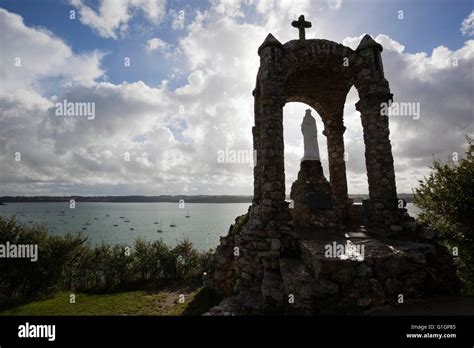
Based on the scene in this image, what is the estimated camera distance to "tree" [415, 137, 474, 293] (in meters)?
11.8

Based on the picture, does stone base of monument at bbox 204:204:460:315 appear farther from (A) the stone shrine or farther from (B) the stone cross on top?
(B) the stone cross on top

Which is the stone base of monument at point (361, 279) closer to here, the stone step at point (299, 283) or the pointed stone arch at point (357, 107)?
the stone step at point (299, 283)

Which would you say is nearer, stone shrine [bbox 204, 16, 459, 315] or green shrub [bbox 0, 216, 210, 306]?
stone shrine [bbox 204, 16, 459, 315]

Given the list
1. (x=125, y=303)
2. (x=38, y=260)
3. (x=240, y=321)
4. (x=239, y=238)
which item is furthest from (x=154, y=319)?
(x=38, y=260)

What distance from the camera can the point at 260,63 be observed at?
10852 mm

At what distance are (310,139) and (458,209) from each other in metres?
8.28

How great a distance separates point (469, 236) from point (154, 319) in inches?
598

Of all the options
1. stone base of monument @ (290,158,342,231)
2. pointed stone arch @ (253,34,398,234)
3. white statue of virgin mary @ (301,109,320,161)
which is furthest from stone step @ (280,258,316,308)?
white statue of virgin mary @ (301,109,320,161)

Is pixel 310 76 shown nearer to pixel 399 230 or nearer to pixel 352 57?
pixel 352 57

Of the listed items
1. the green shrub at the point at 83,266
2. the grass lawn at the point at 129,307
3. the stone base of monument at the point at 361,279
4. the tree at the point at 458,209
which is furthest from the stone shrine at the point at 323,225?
the green shrub at the point at 83,266

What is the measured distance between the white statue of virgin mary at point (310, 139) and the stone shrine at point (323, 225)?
8cm

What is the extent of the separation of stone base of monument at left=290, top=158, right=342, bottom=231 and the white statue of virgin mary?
0.94ft

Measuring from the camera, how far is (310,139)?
1278 cm

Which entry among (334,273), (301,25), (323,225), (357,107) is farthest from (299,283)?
(301,25)
